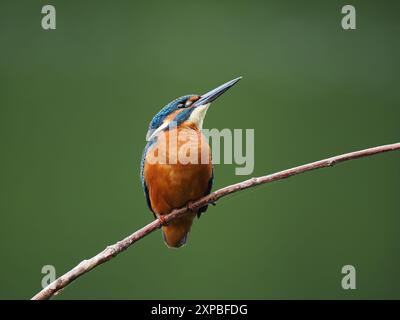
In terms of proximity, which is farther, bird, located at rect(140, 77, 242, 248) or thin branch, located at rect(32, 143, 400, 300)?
bird, located at rect(140, 77, 242, 248)

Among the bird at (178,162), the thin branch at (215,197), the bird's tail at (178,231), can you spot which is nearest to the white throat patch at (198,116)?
the bird at (178,162)

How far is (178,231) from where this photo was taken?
→ 7.17 ft

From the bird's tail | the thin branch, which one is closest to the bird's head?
the bird's tail

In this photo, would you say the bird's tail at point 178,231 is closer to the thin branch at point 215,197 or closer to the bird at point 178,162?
the bird at point 178,162

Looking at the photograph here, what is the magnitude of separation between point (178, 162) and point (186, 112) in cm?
26

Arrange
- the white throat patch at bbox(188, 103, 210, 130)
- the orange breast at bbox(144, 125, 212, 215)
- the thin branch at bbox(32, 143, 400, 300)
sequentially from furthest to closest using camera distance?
the white throat patch at bbox(188, 103, 210, 130) < the orange breast at bbox(144, 125, 212, 215) < the thin branch at bbox(32, 143, 400, 300)

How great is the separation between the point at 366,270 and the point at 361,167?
2.04 ft

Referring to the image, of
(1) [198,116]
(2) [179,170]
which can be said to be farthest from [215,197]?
(1) [198,116]

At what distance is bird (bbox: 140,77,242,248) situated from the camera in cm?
197

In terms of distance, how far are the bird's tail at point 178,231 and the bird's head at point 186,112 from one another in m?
0.34

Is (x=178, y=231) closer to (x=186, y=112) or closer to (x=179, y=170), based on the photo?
(x=179, y=170)

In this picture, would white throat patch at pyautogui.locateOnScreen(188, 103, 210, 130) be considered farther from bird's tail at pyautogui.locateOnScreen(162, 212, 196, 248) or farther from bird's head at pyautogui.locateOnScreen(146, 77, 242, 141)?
bird's tail at pyautogui.locateOnScreen(162, 212, 196, 248)

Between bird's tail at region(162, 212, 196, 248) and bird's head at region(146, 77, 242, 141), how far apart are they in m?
0.34
